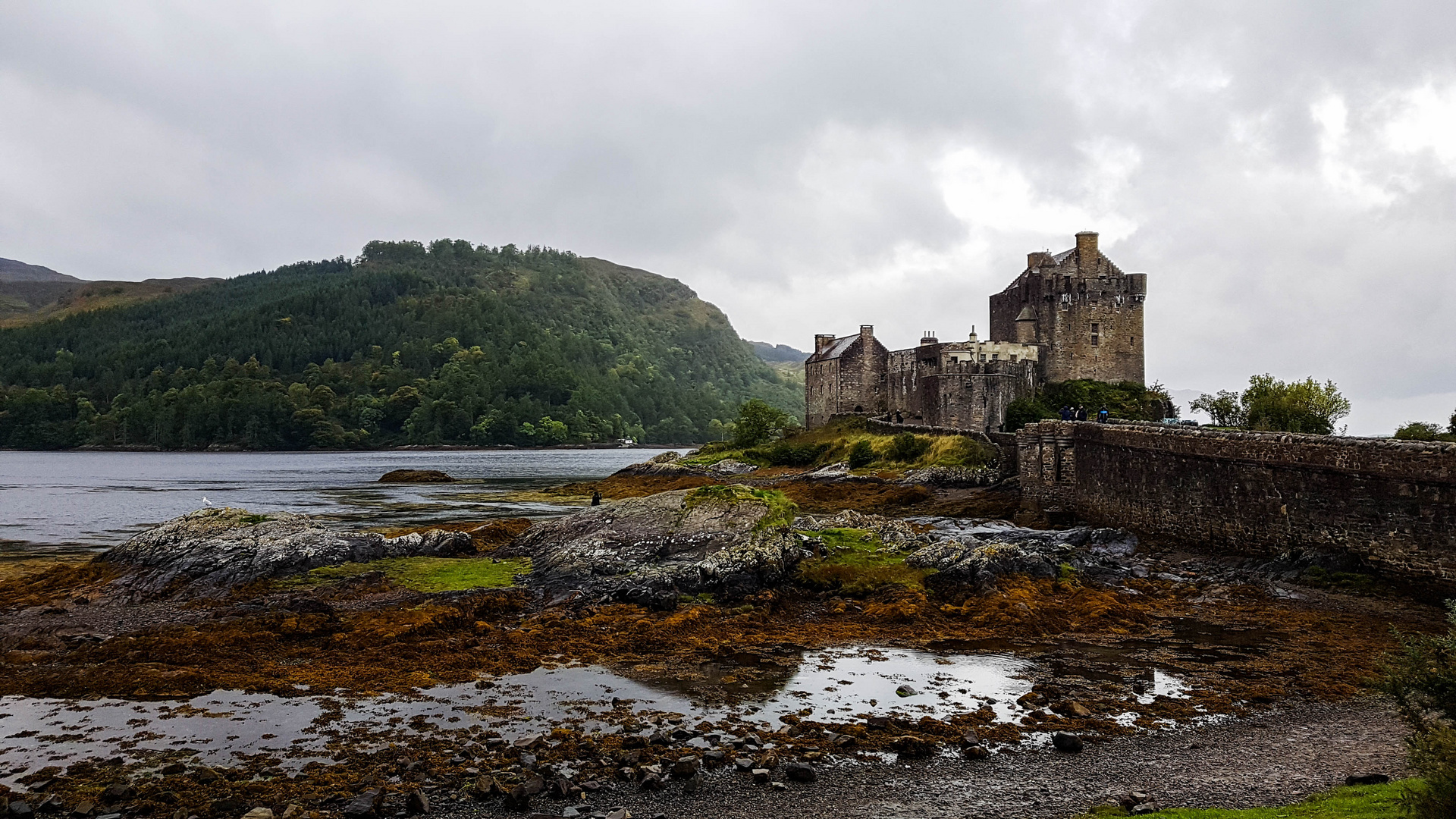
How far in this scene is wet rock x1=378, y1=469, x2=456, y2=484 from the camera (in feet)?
249

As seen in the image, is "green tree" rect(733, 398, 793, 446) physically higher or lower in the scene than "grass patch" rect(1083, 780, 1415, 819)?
higher

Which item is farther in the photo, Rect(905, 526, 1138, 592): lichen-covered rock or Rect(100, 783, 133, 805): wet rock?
Rect(905, 526, 1138, 592): lichen-covered rock

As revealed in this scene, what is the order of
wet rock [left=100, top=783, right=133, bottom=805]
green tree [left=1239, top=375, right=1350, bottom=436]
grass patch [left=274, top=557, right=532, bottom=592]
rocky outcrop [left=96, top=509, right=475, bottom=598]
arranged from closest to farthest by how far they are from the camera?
wet rock [left=100, top=783, right=133, bottom=805] → grass patch [left=274, top=557, right=532, bottom=592] → rocky outcrop [left=96, top=509, right=475, bottom=598] → green tree [left=1239, top=375, right=1350, bottom=436]

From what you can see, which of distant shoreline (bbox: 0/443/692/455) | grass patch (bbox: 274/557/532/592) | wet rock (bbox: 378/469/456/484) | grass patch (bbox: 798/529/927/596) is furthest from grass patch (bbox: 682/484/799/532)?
distant shoreline (bbox: 0/443/692/455)

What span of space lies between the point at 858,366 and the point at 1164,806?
6612 centimetres

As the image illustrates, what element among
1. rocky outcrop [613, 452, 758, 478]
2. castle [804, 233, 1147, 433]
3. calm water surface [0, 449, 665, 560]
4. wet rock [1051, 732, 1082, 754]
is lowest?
calm water surface [0, 449, 665, 560]

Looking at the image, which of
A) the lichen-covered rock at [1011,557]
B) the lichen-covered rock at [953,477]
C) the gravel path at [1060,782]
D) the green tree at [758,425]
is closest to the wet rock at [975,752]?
the gravel path at [1060,782]

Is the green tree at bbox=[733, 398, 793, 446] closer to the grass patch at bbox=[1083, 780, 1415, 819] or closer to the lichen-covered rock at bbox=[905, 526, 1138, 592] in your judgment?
the lichen-covered rock at bbox=[905, 526, 1138, 592]

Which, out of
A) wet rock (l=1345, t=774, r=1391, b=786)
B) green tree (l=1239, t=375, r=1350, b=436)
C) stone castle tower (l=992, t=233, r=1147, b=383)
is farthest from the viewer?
stone castle tower (l=992, t=233, r=1147, b=383)

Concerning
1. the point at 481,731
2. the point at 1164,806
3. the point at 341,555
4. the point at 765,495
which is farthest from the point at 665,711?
the point at 341,555

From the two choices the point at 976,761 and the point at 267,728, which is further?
the point at 267,728

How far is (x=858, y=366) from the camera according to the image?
7506 cm

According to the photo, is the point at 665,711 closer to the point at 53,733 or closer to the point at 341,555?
the point at 53,733

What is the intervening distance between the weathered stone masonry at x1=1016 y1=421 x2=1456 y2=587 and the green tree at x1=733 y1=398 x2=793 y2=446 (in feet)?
139
